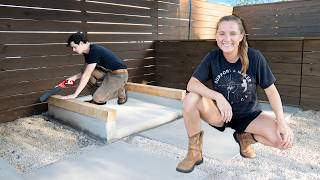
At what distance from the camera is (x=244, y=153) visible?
2.63 meters

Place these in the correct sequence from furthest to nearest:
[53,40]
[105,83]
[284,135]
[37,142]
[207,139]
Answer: [53,40]
[105,83]
[207,139]
[37,142]
[284,135]

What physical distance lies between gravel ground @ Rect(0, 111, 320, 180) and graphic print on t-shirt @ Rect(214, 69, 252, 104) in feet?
2.40

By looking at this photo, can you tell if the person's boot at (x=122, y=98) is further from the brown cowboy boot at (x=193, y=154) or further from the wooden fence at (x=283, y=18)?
the wooden fence at (x=283, y=18)

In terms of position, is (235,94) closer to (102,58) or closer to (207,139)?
(207,139)

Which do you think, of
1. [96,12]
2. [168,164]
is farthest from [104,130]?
[96,12]

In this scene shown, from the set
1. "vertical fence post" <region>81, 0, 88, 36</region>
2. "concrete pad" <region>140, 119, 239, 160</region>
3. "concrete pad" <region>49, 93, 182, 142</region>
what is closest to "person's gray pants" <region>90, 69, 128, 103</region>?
"concrete pad" <region>49, 93, 182, 142</region>

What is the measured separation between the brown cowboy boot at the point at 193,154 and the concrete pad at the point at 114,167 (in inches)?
3.3

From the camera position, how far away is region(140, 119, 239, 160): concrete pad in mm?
3289

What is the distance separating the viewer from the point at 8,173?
8.82 ft

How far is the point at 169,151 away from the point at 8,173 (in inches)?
60.8

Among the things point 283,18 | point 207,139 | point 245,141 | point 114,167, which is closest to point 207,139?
point 207,139

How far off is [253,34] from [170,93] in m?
4.47

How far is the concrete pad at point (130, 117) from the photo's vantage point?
368 centimetres

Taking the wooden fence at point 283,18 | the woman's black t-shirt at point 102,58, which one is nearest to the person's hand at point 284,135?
the woman's black t-shirt at point 102,58
